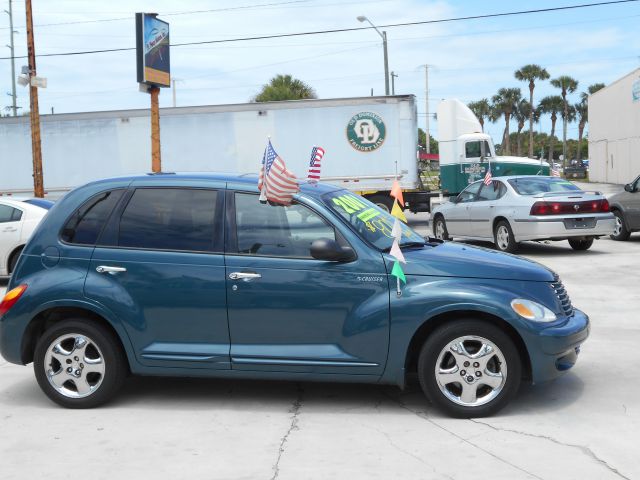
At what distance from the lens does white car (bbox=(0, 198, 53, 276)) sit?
474 inches

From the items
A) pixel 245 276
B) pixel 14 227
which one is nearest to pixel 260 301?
pixel 245 276

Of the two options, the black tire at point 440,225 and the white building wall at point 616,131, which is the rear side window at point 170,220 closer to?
the black tire at point 440,225

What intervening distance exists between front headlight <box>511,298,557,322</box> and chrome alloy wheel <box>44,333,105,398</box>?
2.90 meters

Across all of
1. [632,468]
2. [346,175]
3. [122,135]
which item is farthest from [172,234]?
[122,135]

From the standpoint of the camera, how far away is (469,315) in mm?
5312

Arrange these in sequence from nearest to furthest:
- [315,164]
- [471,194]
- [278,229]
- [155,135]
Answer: [278,229] → [315,164] → [471,194] → [155,135]

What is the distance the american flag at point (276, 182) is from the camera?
214 inches

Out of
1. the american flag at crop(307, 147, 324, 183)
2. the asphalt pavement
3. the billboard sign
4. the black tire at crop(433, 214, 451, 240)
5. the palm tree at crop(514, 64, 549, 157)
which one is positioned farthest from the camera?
the palm tree at crop(514, 64, 549, 157)

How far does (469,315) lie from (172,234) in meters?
2.16

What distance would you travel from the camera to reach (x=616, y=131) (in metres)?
47.6

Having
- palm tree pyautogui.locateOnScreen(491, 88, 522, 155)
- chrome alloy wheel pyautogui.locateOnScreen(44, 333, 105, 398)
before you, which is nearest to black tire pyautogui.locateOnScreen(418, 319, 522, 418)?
chrome alloy wheel pyautogui.locateOnScreen(44, 333, 105, 398)

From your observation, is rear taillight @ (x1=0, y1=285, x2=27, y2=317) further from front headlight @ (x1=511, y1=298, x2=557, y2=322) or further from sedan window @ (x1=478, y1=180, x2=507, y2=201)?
sedan window @ (x1=478, y1=180, x2=507, y2=201)

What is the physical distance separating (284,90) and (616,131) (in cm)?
2015

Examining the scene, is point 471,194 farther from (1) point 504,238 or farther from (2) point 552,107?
(2) point 552,107
